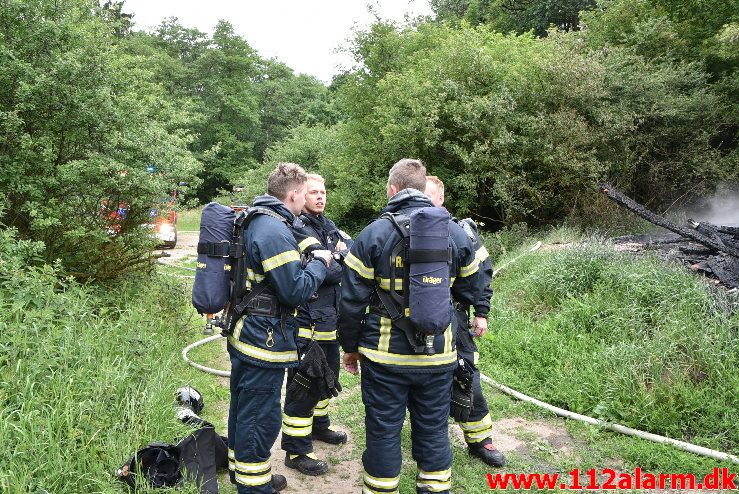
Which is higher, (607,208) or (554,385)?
(607,208)

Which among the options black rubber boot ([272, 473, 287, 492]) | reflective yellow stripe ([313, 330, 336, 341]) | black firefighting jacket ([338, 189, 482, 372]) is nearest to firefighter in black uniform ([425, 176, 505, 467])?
black firefighting jacket ([338, 189, 482, 372])

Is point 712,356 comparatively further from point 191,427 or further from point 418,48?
point 418,48

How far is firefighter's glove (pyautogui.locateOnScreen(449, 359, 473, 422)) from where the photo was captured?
3529 millimetres

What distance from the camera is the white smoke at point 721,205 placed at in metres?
12.0

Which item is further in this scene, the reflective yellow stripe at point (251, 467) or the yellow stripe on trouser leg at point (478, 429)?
the yellow stripe on trouser leg at point (478, 429)

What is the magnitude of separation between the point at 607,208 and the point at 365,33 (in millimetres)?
10880

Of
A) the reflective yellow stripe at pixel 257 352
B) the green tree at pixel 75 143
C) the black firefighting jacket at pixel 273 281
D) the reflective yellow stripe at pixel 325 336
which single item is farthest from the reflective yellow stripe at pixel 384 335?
the green tree at pixel 75 143

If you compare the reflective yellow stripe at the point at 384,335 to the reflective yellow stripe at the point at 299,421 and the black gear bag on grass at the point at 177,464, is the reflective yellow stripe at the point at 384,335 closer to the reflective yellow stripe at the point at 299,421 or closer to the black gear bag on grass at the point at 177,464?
the reflective yellow stripe at the point at 299,421

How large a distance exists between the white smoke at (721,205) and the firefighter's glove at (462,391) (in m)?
11.1

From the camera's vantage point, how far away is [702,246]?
7.39 metres

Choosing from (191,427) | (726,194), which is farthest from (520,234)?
(191,427)

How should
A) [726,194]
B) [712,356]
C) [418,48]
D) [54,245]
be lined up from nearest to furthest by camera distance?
[712,356]
[54,245]
[726,194]
[418,48]

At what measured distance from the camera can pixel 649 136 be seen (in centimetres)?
1189

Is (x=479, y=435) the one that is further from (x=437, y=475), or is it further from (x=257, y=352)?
(x=257, y=352)
